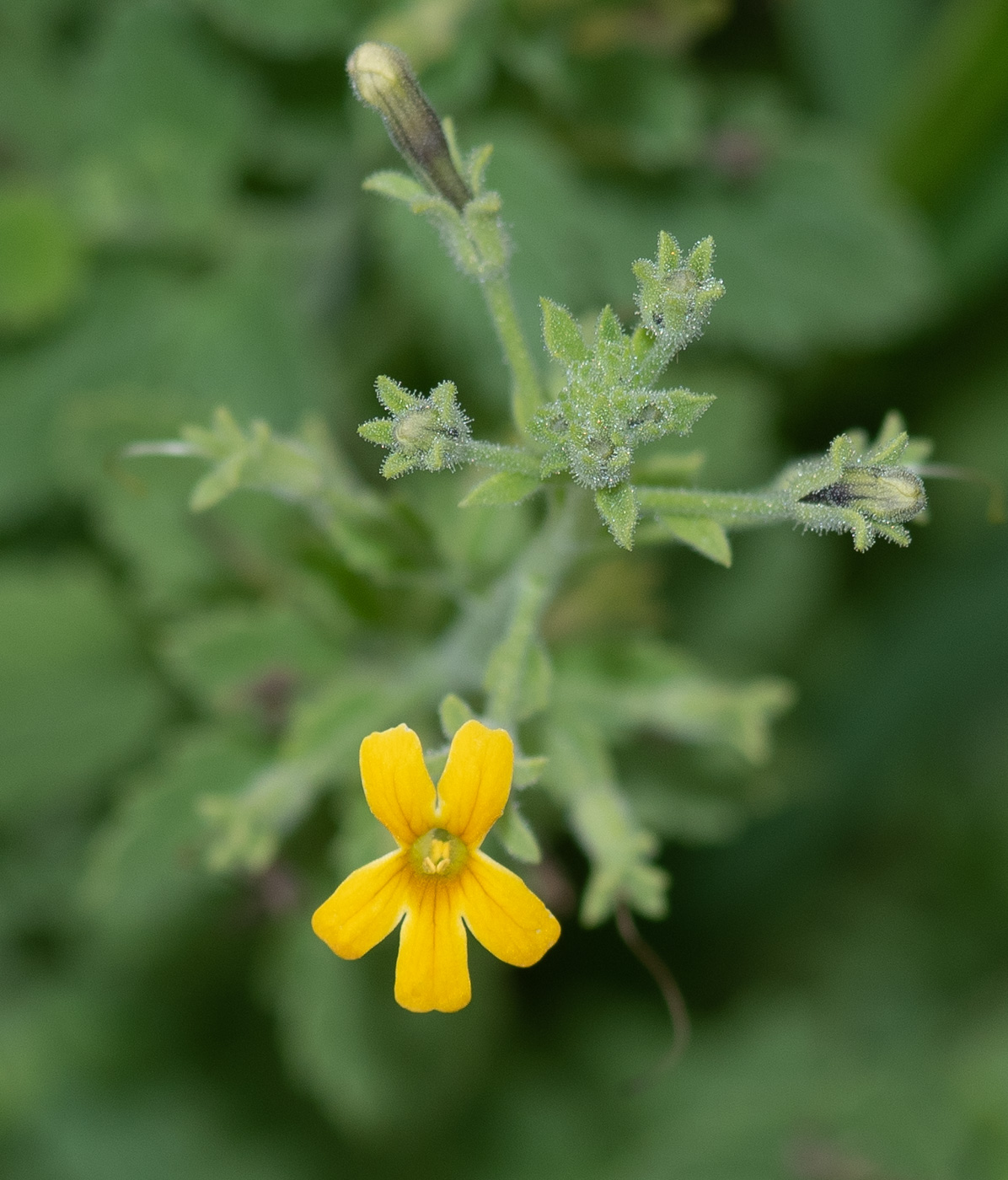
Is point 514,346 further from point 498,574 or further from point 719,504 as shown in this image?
point 498,574

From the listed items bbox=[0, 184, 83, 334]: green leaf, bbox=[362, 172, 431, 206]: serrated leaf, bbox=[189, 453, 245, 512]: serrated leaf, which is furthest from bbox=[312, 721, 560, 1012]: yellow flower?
bbox=[0, 184, 83, 334]: green leaf

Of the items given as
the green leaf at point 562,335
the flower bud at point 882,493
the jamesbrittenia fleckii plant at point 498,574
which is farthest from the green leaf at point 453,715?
the flower bud at point 882,493

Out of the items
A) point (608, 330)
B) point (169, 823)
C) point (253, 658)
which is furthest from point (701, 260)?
point (169, 823)

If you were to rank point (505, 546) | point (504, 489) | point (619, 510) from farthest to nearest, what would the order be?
point (505, 546) → point (504, 489) → point (619, 510)

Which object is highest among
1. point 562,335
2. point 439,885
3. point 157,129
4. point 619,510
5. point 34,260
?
point 157,129

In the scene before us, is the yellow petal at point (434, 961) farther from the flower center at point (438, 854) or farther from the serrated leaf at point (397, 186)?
the serrated leaf at point (397, 186)

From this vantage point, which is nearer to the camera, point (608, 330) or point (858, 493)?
point (858, 493)
